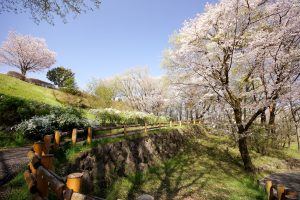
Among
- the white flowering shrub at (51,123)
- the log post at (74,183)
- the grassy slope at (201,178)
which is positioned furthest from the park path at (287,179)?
the log post at (74,183)

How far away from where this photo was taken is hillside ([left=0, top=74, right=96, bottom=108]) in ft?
75.3

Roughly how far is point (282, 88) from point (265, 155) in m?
9.16

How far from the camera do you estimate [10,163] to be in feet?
24.9

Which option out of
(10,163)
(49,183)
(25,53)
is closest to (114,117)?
(10,163)

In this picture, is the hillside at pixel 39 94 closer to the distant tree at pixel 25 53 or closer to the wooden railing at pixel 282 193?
the distant tree at pixel 25 53

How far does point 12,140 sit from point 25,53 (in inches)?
1329

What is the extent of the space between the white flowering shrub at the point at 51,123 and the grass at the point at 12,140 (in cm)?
30

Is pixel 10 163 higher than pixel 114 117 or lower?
lower

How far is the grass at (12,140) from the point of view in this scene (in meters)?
11.0

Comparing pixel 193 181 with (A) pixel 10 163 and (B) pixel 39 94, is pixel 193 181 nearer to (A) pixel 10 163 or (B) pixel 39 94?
(A) pixel 10 163

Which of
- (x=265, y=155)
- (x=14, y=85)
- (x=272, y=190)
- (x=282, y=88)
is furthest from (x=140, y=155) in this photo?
(x=14, y=85)

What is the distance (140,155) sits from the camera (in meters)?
14.6

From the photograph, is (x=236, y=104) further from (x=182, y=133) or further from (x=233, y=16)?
(x=182, y=133)

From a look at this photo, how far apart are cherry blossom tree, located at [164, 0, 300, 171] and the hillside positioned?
1589 centimetres
